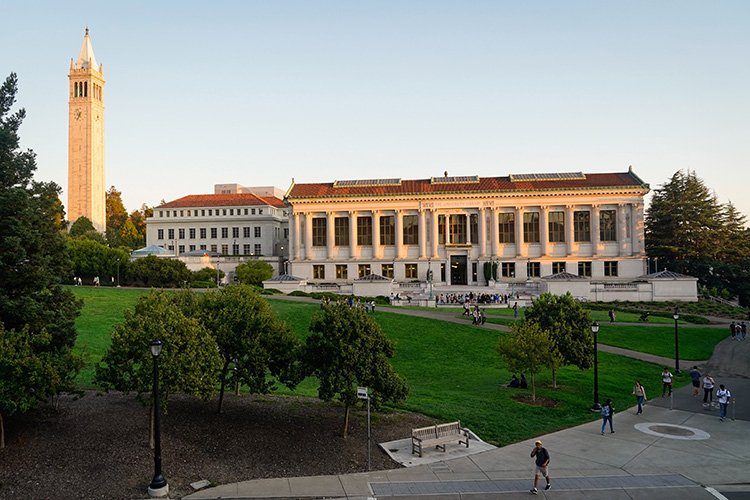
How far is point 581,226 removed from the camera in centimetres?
8212

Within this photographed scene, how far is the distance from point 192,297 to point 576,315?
19.8 meters

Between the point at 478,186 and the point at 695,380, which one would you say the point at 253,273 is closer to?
the point at 478,186

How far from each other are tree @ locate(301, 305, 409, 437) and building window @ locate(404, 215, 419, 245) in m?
66.1

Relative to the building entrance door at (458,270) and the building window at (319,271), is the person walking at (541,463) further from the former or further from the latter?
Answer: the building window at (319,271)

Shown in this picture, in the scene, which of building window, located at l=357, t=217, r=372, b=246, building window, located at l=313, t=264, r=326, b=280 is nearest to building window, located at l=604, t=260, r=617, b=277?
building window, located at l=357, t=217, r=372, b=246

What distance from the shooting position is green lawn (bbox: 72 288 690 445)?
21781 mm

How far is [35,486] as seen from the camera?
14125 millimetres

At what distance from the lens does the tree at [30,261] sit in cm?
1797

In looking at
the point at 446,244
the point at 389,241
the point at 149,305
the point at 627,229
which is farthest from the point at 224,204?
the point at 149,305

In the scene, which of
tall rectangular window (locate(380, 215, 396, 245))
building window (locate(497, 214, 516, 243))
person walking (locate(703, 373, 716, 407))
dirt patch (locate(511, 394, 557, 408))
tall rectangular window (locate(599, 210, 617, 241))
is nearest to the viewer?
dirt patch (locate(511, 394, 557, 408))

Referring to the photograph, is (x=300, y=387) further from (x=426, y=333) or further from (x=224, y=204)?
(x=224, y=204)

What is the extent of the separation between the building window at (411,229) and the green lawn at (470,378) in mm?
37973

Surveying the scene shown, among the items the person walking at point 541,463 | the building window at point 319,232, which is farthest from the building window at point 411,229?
the person walking at point 541,463

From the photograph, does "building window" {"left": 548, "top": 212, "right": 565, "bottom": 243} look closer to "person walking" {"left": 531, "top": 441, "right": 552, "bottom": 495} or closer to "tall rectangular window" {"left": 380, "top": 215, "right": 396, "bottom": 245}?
"tall rectangular window" {"left": 380, "top": 215, "right": 396, "bottom": 245}
